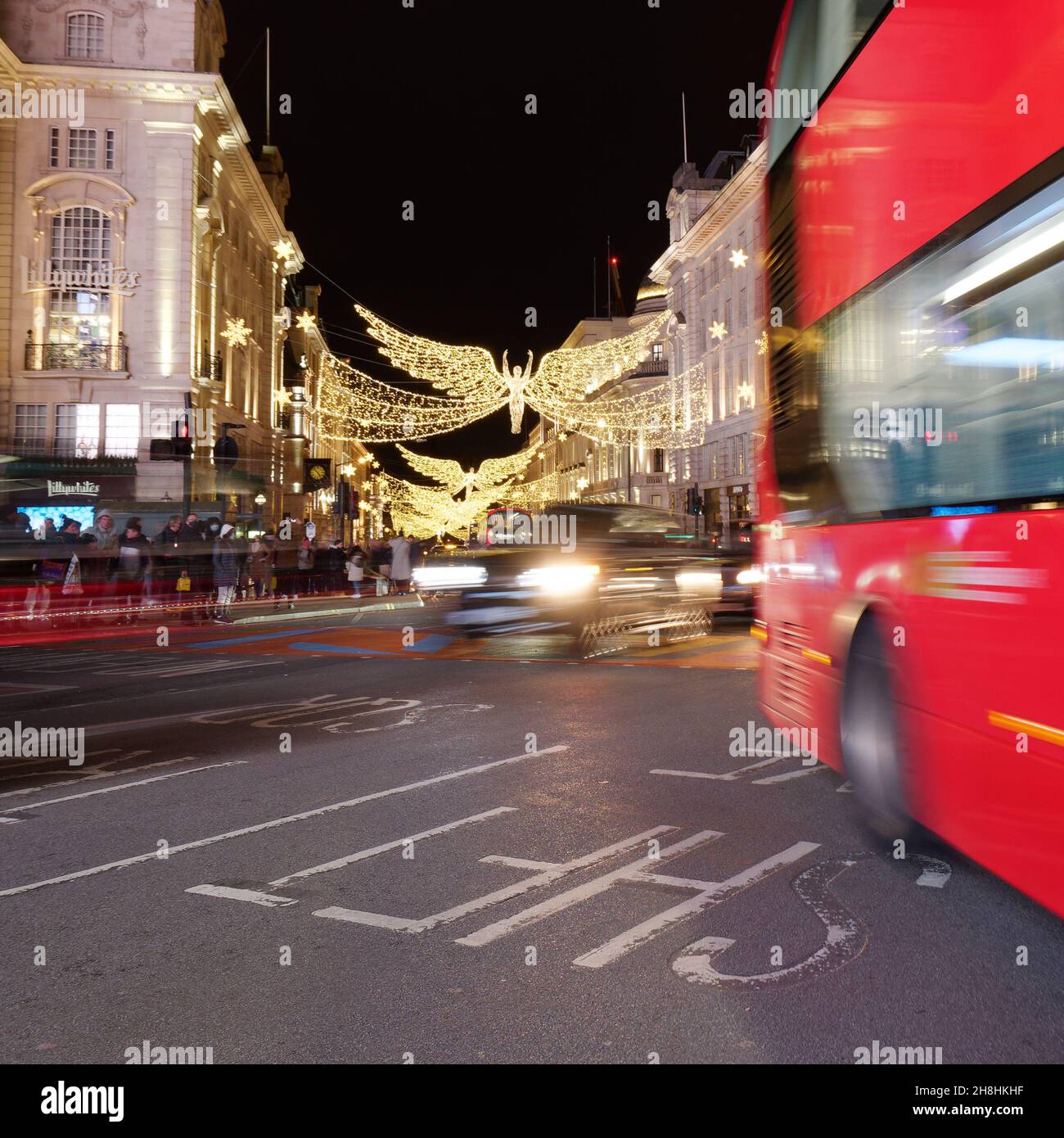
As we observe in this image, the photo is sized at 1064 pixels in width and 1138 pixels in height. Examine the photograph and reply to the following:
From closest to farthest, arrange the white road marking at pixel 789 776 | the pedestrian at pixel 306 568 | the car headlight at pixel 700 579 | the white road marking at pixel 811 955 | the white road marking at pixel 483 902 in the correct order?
1. the white road marking at pixel 811 955
2. the white road marking at pixel 483 902
3. the white road marking at pixel 789 776
4. the car headlight at pixel 700 579
5. the pedestrian at pixel 306 568

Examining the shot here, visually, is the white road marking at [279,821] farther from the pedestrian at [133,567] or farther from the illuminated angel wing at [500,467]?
the illuminated angel wing at [500,467]

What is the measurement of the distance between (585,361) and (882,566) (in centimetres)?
2839

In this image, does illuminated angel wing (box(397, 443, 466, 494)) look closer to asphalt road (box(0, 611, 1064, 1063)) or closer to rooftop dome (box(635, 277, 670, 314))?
rooftop dome (box(635, 277, 670, 314))

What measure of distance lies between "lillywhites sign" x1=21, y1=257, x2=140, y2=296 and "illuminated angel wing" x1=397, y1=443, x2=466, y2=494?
60.3 ft

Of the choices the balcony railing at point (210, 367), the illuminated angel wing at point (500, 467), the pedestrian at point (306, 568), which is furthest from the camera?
the illuminated angel wing at point (500, 467)

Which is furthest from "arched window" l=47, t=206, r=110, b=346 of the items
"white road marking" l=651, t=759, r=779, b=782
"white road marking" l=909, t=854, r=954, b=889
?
"white road marking" l=909, t=854, r=954, b=889

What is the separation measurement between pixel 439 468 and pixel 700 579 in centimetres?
4675

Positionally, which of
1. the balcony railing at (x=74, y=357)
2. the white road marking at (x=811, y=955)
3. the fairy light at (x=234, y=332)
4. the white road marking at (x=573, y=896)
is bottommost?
the white road marking at (x=573, y=896)

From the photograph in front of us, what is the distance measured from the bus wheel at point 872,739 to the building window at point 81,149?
37538mm

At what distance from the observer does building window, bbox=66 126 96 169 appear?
1430 inches

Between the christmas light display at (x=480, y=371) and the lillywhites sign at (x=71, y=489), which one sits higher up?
the christmas light display at (x=480, y=371)

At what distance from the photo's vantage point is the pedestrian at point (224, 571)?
871 inches

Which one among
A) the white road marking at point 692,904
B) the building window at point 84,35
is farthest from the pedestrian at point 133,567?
the building window at point 84,35
